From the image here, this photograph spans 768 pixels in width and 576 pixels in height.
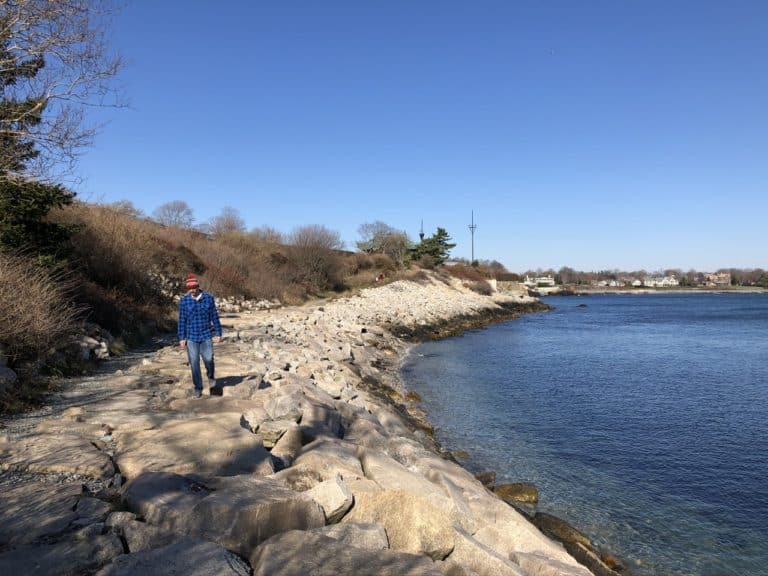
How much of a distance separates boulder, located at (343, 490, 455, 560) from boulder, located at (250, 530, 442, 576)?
43 centimetres

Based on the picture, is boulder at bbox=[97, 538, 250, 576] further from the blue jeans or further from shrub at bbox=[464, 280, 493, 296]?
shrub at bbox=[464, 280, 493, 296]

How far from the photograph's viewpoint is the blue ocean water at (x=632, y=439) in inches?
244

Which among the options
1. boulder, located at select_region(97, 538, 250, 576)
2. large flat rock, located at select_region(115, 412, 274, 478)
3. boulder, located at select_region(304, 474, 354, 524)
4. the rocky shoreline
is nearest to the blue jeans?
the rocky shoreline

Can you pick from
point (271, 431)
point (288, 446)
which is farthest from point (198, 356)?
point (288, 446)

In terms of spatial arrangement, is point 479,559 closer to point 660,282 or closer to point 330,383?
point 330,383

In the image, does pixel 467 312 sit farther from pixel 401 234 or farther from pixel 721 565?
pixel 721 565

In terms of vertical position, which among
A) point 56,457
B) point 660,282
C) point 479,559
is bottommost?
point 479,559

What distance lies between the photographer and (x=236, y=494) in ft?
11.9

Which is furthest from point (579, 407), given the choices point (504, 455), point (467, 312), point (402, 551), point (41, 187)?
point (467, 312)

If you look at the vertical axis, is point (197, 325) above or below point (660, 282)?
below

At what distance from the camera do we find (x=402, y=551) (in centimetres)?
364

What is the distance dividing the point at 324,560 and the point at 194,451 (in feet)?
6.40

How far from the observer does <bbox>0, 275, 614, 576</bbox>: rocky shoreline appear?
10.2 ft

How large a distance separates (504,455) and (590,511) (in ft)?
7.01
